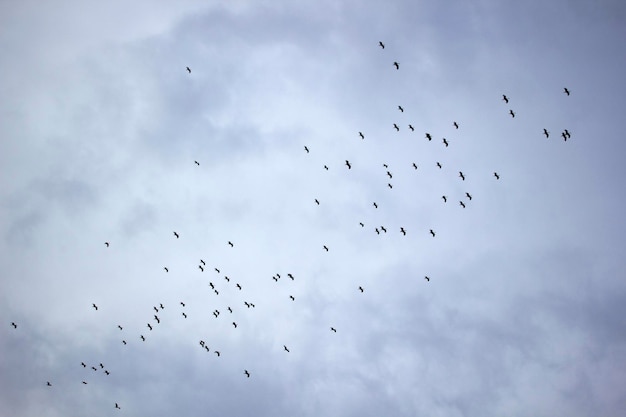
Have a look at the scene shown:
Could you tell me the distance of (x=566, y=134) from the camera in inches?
3051

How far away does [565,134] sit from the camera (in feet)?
254

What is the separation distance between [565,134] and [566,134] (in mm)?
291
